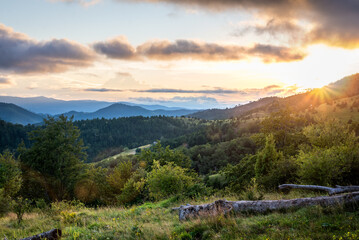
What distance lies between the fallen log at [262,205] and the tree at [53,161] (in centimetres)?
3232

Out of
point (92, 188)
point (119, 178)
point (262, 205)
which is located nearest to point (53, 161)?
point (92, 188)

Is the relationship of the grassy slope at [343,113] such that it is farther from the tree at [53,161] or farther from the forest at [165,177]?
the tree at [53,161]

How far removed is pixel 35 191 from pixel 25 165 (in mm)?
4968

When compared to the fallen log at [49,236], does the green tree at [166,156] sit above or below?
below

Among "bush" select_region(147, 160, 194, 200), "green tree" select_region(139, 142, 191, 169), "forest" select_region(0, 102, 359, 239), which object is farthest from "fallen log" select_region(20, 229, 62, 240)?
"green tree" select_region(139, 142, 191, 169)

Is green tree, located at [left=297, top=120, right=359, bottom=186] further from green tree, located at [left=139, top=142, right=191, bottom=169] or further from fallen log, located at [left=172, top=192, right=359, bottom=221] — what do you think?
green tree, located at [left=139, top=142, right=191, bottom=169]

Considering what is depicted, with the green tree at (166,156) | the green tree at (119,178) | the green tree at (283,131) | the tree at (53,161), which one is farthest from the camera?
the green tree at (166,156)

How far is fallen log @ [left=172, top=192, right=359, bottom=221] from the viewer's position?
23.2ft

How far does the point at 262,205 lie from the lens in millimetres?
8188

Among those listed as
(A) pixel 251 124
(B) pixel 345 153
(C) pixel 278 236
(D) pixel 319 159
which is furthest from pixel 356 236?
(A) pixel 251 124

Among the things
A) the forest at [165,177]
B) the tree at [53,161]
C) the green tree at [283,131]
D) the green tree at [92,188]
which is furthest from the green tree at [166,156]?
the green tree at [283,131]

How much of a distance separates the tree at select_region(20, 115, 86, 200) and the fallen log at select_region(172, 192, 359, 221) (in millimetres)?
32324

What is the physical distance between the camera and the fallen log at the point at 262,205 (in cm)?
708

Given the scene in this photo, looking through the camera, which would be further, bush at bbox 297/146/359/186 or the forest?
bush at bbox 297/146/359/186
